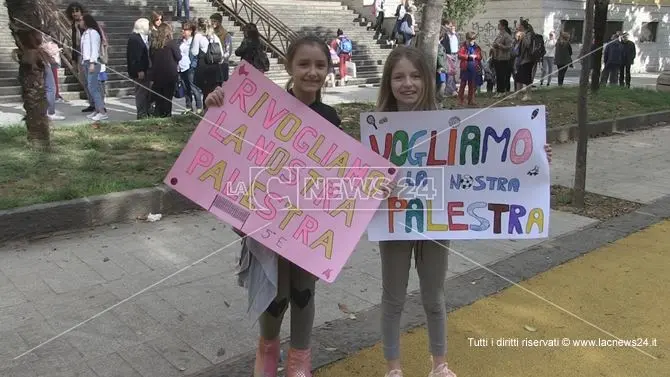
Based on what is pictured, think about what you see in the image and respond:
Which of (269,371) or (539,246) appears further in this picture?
(539,246)

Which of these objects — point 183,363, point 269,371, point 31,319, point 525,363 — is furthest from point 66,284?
point 525,363

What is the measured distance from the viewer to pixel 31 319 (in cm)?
371

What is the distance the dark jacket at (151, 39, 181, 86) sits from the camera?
965 centimetres

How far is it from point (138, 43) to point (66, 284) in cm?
651

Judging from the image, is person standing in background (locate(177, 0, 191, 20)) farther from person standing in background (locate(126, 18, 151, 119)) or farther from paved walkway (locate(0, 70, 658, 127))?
person standing in background (locate(126, 18, 151, 119))

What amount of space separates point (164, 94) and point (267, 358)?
767 cm

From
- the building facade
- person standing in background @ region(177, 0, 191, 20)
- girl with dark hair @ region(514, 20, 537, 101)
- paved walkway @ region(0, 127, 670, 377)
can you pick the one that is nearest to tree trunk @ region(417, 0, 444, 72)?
paved walkway @ region(0, 127, 670, 377)

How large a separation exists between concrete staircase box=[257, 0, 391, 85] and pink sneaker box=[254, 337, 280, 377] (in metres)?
16.0

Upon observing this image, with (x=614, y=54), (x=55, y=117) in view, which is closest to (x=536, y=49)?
(x=614, y=54)

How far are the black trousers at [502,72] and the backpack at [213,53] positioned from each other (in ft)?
22.2

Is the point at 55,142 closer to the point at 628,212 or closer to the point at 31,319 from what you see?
the point at 31,319

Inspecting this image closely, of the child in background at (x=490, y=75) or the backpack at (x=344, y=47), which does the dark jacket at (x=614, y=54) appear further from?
the backpack at (x=344, y=47)

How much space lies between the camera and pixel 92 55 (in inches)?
389

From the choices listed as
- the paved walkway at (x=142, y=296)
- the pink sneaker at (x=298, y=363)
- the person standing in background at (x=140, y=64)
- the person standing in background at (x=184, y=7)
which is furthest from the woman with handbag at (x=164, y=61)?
the person standing in background at (x=184, y=7)
